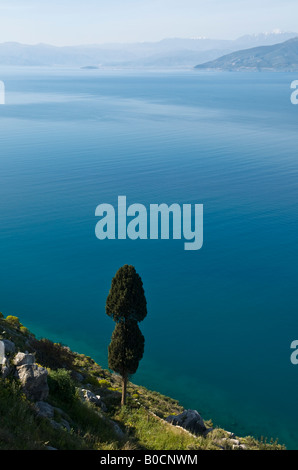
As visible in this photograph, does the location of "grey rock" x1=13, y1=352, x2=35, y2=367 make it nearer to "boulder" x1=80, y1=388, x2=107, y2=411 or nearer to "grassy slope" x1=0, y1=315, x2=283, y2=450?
"grassy slope" x1=0, y1=315, x2=283, y2=450

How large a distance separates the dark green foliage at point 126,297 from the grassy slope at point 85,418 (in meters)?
4.43

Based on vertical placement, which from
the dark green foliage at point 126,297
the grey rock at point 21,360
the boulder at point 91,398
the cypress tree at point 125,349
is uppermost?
the dark green foliage at point 126,297

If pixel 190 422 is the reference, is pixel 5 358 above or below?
above

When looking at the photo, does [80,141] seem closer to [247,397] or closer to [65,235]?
[65,235]

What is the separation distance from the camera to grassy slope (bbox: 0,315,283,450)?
14.6 metres

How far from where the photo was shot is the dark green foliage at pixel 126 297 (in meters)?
23.1

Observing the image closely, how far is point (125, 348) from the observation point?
Answer: 2319cm

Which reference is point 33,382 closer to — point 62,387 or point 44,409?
point 44,409

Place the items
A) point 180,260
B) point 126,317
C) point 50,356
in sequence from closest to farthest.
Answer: point 126,317, point 50,356, point 180,260

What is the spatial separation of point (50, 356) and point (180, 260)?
85.7 ft

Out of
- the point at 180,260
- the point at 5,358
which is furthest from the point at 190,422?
the point at 180,260

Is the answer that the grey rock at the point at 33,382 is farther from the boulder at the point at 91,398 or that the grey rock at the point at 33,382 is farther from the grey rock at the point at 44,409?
the boulder at the point at 91,398

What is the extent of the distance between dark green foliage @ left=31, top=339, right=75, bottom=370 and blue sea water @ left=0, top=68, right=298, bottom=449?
23.9ft

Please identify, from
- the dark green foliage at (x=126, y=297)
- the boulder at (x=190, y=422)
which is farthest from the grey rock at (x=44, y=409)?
the dark green foliage at (x=126, y=297)
